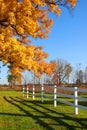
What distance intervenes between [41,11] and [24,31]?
12.3 ft

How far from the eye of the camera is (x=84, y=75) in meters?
132

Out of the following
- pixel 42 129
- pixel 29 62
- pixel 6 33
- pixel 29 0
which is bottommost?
pixel 42 129

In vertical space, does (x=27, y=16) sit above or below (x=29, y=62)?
above

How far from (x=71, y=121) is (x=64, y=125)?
1.05 meters

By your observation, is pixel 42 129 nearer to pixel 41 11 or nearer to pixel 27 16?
pixel 27 16

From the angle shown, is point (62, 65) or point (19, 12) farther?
point (62, 65)

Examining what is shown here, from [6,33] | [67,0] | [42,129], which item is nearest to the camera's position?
[42,129]

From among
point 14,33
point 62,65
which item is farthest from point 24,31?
point 62,65

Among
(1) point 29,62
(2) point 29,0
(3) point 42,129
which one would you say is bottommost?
(3) point 42,129

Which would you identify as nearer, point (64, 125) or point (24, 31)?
point (64, 125)

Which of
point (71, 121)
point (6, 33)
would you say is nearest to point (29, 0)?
point (6, 33)

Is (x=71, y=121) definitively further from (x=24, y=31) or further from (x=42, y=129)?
(x=24, y=31)

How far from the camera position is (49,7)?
2756cm

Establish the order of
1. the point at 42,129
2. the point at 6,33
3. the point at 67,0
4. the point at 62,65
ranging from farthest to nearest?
the point at 62,65, the point at 67,0, the point at 6,33, the point at 42,129
